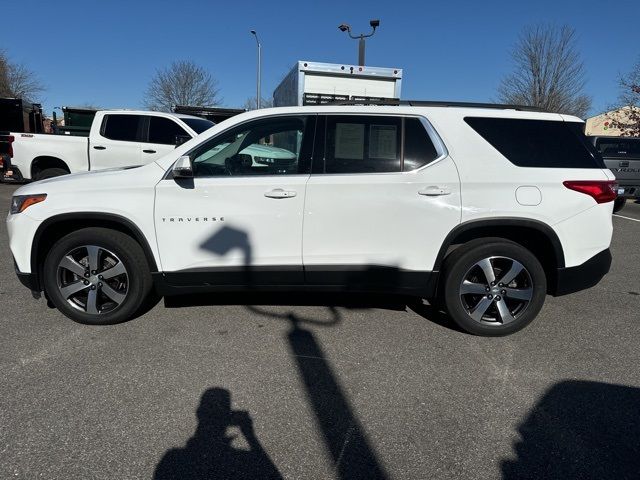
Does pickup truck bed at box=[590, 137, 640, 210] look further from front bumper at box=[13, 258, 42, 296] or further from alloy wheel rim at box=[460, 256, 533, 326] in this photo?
front bumper at box=[13, 258, 42, 296]

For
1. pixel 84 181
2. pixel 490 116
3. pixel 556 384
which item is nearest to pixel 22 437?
pixel 84 181

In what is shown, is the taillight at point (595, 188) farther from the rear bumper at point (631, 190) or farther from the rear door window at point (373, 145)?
the rear bumper at point (631, 190)

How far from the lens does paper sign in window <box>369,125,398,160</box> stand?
3.63 meters

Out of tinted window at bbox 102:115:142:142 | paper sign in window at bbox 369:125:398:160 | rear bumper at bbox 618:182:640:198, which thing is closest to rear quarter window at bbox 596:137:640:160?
rear bumper at bbox 618:182:640:198

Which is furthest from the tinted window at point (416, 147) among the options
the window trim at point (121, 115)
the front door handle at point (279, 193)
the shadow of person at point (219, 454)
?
the window trim at point (121, 115)

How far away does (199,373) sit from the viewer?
3.12 meters

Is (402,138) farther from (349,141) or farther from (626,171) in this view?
(626,171)

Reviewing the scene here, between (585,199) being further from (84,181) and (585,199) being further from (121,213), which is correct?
(84,181)

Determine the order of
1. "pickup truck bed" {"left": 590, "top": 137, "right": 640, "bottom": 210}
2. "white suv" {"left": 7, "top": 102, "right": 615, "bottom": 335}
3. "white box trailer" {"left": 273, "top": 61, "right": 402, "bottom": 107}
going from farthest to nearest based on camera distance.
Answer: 1. "pickup truck bed" {"left": 590, "top": 137, "right": 640, "bottom": 210}
2. "white box trailer" {"left": 273, "top": 61, "right": 402, "bottom": 107}
3. "white suv" {"left": 7, "top": 102, "right": 615, "bottom": 335}

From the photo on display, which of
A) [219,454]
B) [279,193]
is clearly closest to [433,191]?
[279,193]

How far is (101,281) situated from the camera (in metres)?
3.72

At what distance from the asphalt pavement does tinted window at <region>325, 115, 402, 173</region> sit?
134cm

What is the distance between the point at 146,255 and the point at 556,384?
10.2 feet

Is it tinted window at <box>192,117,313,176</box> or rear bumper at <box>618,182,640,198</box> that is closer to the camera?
tinted window at <box>192,117,313,176</box>
